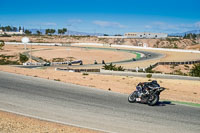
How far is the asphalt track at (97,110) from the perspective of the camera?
413 inches

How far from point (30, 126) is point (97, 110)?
3.69m

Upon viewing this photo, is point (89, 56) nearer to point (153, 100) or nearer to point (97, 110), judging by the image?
point (153, 100)

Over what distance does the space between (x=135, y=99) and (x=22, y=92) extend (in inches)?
267

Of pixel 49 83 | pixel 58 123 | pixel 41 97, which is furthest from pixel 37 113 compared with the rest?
pixel 49 83

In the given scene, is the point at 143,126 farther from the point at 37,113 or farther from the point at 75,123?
the point at 37,113

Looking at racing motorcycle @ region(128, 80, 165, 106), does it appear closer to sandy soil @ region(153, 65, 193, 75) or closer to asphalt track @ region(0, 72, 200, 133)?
asphalt track @ region(0, 72, 200, 133)

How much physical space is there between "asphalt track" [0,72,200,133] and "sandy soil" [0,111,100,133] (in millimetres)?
608

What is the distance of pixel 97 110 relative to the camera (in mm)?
12562

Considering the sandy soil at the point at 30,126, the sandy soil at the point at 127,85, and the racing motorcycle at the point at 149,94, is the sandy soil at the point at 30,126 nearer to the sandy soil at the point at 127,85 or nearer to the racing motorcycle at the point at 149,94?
the racing motorcycle at the point at 149,94

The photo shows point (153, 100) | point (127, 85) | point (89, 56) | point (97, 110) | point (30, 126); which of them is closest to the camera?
point (30, 126)

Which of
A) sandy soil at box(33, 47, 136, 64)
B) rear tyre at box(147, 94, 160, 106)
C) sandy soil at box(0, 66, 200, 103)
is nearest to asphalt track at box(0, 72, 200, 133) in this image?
rear tyre at box(147, 94, 160, 106)

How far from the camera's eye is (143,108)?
44.1ft

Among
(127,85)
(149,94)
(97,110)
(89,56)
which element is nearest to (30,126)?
(97,110)

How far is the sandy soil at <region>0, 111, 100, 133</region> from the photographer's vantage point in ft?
30.7
